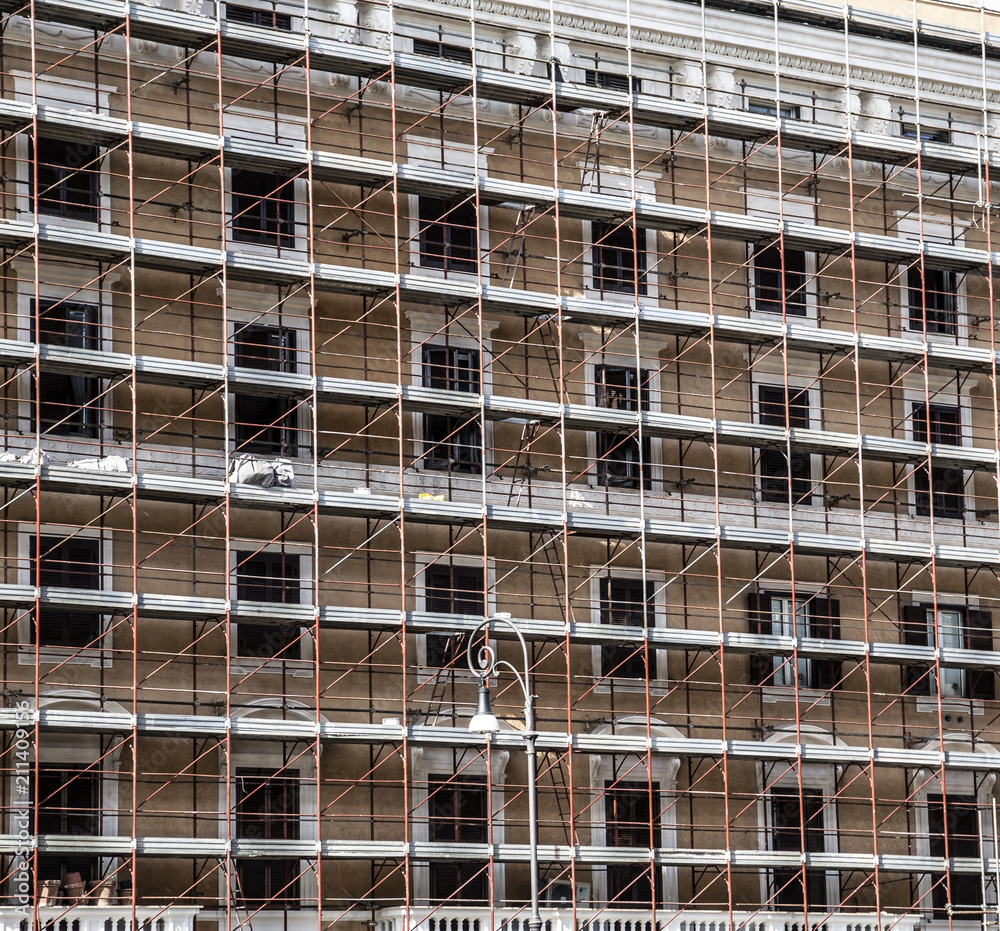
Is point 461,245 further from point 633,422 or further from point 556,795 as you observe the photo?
point 556,795

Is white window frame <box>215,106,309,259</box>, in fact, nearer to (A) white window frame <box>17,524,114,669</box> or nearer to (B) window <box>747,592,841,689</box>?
(A) white window frame <box>17,524,114,669</box>

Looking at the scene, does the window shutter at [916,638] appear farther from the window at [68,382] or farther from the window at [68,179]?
the window at [68,179]

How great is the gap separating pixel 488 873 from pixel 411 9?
16977 mm

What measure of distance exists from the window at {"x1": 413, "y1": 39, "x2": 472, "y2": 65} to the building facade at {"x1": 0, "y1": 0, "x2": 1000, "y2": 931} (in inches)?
4.5

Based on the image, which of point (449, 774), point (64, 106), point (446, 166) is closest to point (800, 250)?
point (446, 166)

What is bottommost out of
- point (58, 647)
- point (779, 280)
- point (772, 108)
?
point (58, 647)

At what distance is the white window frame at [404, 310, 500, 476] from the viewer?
3788cm

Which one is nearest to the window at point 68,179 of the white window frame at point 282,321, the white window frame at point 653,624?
the white window frame at point 282,321

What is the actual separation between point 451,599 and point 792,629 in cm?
761

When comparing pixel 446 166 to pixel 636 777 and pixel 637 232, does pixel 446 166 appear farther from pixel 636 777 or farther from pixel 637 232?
pixel 636 777

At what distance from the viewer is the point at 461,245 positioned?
39875 mm

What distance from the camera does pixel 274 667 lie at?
3566 cm

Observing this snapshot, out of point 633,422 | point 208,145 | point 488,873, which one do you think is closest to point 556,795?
point 488,873

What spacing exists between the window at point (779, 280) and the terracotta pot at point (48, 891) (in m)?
19.0
